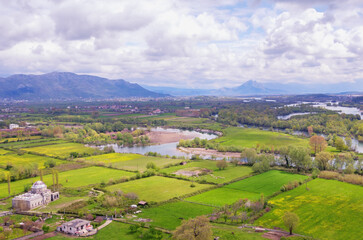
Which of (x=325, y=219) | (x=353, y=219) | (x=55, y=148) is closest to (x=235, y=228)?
(x=325, y=219)

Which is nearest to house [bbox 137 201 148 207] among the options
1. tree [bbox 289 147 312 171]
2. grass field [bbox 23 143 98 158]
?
tree [bbox 289 147 312 171]

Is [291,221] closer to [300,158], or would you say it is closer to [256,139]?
[300,158]

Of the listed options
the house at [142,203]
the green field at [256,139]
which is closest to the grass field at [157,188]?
the house at [142,203]

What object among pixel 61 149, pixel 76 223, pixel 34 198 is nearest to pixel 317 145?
pixel 76 223

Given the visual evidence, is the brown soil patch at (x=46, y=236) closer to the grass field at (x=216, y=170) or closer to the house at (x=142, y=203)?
the house at (x=142, y=203)

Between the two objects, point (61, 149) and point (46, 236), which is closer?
point (46, 236)

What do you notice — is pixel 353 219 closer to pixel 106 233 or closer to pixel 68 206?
pixel 106 233

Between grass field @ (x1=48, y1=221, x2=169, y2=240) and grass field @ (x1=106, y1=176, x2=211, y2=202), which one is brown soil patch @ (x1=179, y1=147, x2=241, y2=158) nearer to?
grass field @ (x1=106, y1=176, x2=211, y2=202)
